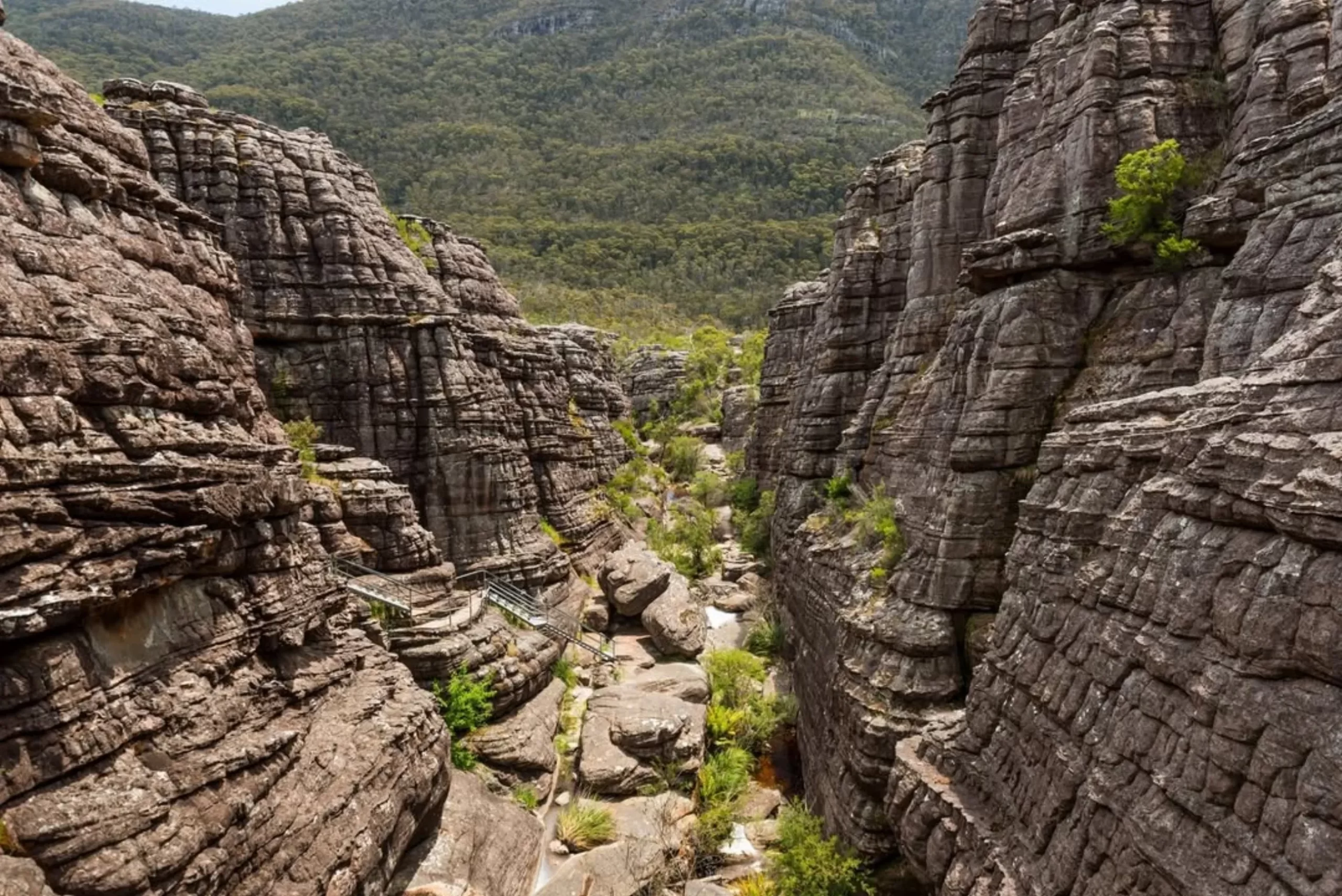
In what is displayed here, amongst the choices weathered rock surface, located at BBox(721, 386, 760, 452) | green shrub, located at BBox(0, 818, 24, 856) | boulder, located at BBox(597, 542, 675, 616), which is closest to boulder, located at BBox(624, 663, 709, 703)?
boulder, located at BBox(597, 542, 675, 616)

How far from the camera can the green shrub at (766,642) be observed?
117 feet

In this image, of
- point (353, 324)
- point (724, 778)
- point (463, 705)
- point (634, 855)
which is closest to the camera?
point (634, 855)

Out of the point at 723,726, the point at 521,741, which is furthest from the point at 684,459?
the point at 521,741

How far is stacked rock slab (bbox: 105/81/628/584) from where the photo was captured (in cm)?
2783

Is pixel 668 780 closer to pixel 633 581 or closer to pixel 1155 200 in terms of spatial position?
pixel 633 581

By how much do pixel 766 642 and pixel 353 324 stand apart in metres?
23.9

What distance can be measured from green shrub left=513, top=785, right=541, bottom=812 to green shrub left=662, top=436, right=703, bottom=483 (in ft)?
164

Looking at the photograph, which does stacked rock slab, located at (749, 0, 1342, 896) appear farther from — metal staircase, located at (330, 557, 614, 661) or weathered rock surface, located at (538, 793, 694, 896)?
metal staircase, located at (330, 557, 614, 661)

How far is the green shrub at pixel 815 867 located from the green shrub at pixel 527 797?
7209 millimetres

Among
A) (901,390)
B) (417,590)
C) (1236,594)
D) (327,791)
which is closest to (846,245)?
(901,390)

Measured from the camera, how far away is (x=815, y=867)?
→ 18.2 metres

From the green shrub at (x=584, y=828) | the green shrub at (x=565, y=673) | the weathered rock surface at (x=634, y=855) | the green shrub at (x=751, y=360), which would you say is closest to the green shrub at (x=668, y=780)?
the weathered rock surface at (x=634, y=855)

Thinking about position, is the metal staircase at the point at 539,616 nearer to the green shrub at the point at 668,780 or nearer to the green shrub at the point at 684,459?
the green shrub at the point at 668,780

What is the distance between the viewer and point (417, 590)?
24938 millimetres
